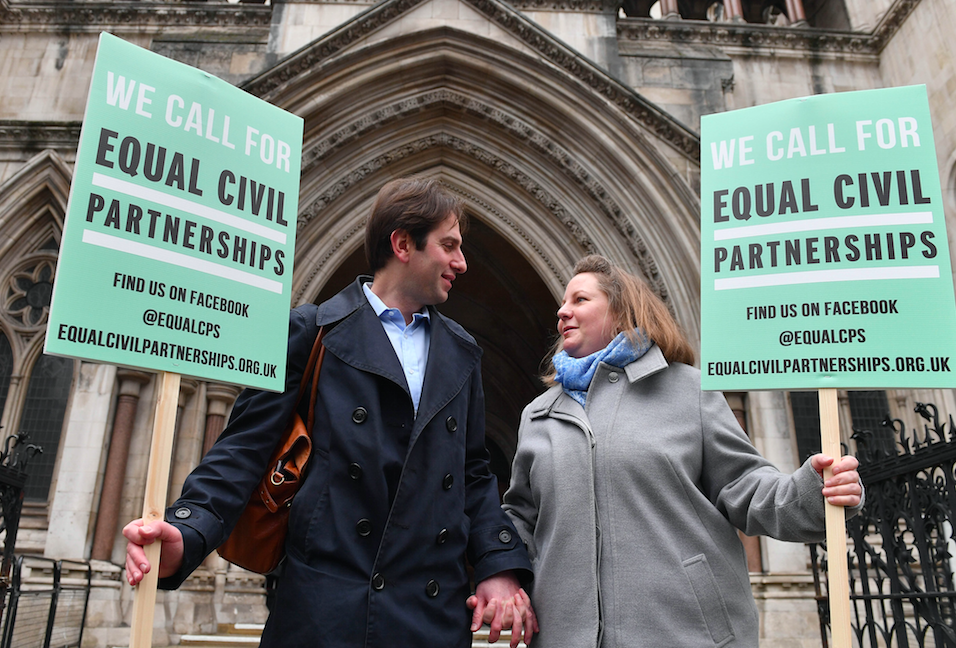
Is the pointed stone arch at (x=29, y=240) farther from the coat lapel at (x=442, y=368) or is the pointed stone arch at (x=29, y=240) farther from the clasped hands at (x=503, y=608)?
the clasped hands at (x=503, y=608)

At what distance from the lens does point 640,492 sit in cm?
213

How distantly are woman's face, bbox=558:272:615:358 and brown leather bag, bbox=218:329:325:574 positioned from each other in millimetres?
948

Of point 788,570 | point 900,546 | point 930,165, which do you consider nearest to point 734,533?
point 930,165

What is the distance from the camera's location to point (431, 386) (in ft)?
7.10

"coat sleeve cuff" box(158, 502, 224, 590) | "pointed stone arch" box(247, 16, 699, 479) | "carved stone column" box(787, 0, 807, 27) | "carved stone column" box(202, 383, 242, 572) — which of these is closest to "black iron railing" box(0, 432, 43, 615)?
"carved stone column" box(202, 383, 242, 572)

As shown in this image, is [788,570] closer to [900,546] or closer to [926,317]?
[900,546]

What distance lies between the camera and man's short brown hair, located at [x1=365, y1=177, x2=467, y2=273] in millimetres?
2287

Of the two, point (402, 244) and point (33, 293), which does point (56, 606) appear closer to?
point (33, 293)

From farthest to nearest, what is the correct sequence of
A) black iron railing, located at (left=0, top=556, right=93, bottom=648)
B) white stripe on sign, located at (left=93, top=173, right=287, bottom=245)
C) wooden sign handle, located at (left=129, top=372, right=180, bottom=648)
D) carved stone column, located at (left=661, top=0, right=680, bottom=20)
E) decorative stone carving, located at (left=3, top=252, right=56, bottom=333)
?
carved stone column, located at (left=661, top=0, right=680, bottom=20)
decorative stone carving, located at (left=3, top=252, right=56, bottom=333)
black iron railing, located at (left=0, top=556, right=93, bottom=648)
white stripe on sign, located at (left=93, top=173, right=287, bottom=245)
wooden sign handle, located at (left=129, top=372, right=180, bottom=648)

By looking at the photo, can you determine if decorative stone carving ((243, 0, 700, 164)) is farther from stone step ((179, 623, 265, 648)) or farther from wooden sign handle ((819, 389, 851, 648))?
wooden sign handle ((819, 389, 851, 648))

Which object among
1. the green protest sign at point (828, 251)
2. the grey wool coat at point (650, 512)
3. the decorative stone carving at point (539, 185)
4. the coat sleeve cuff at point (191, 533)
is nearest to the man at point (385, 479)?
the coat sleeve cuff at point (191, 533)

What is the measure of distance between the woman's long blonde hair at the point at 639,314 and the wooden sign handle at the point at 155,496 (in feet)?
4.22

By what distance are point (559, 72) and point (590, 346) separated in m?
7.11

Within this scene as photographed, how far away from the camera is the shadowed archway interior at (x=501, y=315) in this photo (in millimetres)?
12227
